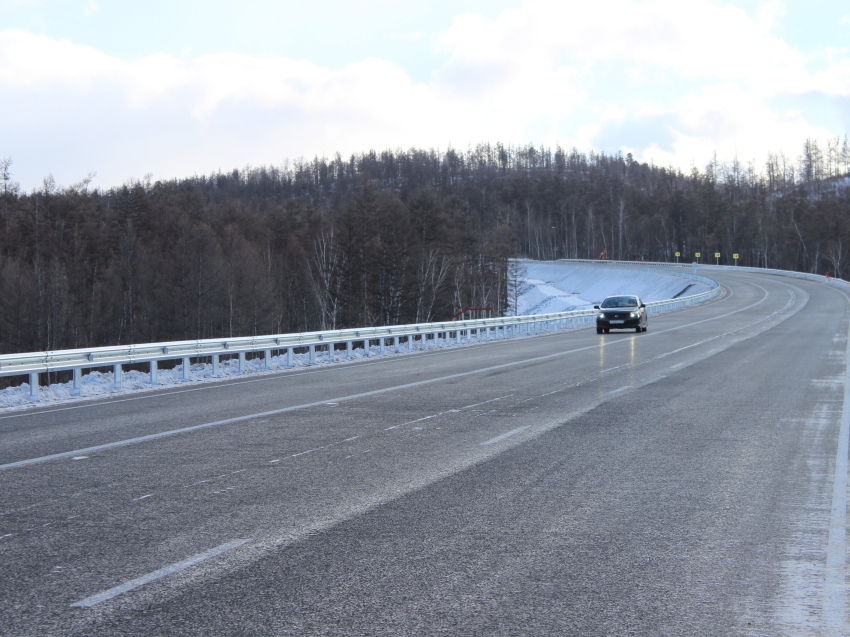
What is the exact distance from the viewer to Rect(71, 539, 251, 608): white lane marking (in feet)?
13.8

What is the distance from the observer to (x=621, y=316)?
33.1 meters

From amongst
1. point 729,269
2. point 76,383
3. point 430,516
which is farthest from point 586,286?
point 430,516

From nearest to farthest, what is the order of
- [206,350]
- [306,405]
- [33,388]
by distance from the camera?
[306,405], [33,388], [206,350]

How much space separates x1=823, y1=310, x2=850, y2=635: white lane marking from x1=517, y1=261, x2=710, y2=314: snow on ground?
75.8 metres

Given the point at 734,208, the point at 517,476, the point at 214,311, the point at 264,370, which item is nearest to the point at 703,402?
the point at 517,476

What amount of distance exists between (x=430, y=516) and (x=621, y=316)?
28.4 meters

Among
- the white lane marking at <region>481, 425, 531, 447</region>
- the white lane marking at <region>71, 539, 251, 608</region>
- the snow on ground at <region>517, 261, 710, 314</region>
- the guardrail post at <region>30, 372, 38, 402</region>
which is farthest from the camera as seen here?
the snow on ground at <region>517, 261, 710, 314</region>

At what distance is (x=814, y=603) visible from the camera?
13.7 feet

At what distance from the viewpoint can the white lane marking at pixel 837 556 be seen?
13.2 ft

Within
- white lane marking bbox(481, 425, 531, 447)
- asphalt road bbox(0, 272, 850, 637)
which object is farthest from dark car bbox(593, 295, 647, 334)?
white lane marking bbox(481, 425, 531, 447)

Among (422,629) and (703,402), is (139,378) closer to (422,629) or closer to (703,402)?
(703,402)

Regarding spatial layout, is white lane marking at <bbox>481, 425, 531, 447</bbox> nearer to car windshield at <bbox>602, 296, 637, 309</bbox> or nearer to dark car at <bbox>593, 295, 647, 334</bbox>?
dark car at <bbox>593, 295, 647, 334</bbox>

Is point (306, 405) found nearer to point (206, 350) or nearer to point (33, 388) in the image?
point (33, 388)

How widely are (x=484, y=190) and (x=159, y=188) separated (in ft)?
353
